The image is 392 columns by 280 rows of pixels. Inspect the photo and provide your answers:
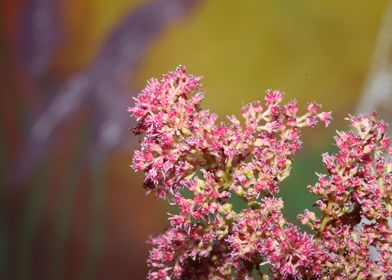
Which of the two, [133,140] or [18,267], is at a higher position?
[133,140]

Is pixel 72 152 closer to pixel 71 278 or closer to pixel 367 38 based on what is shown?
pixel 71 278

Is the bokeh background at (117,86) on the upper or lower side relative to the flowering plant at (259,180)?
upper

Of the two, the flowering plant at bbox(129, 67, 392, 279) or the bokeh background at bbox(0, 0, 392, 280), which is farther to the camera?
the bokeh background at bbox(0, 0, 392, 280)

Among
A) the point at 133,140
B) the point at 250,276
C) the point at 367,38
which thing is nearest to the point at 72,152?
the point at 133,140

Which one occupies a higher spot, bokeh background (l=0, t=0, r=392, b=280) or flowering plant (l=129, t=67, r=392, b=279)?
bokeh background (l=0, t=0, r=392, b=280)

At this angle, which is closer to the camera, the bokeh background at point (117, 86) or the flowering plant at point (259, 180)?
the flowering plant at point (259, 180)
